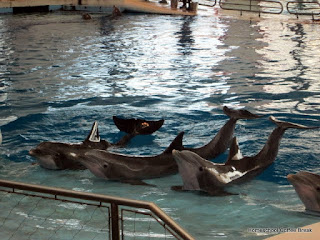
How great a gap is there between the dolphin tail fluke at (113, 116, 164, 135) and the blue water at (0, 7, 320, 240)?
12.0 inches

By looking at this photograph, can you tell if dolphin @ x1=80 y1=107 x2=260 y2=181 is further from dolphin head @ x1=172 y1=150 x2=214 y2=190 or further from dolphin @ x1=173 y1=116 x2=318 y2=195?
dolphin head @ x1=172 y1=150 x2=214 y2=190

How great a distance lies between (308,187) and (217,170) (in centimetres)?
110

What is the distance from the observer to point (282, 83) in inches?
496

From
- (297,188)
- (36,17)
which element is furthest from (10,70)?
(36,17)

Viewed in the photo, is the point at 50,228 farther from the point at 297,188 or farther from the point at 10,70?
the point at 10,70

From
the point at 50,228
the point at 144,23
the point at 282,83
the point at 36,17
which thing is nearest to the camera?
the point at 50,228

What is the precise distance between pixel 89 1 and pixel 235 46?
1519cm

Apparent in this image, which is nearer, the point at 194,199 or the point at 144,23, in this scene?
the point at 194,199

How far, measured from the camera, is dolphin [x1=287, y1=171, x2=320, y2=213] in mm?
5664

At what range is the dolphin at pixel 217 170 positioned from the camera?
20.5 ft

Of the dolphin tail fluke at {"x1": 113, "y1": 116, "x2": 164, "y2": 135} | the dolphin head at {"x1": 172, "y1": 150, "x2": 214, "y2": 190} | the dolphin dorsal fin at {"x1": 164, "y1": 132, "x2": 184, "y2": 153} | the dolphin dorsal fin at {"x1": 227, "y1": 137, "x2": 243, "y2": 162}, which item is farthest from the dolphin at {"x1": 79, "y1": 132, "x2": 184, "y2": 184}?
the dolphin tail fluke at {"x1": 113, "y1": 116, "x2": 164, "y2": 135}

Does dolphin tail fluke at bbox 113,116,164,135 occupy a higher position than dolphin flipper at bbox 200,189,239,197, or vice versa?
dolphin tail fluke at bbox 113,116,164,135

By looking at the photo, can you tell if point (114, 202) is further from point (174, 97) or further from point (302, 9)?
point (302, 9)

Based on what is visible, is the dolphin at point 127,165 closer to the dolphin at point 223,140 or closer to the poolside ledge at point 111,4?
the dolphin at point 223,140
